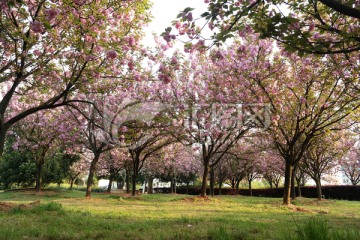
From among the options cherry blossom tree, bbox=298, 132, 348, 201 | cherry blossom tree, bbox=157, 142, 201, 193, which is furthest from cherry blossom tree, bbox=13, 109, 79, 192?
cherry blossom tree, bbox=298, 132, 348, 201

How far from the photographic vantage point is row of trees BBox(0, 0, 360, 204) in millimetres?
8891

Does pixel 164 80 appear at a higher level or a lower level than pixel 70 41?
lower

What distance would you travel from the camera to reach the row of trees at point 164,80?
8.89 m

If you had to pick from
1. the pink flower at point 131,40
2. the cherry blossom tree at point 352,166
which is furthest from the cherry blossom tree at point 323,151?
the pink flower at point 131,40

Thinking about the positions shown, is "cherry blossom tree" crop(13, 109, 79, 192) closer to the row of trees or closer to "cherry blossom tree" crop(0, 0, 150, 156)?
the row of trees

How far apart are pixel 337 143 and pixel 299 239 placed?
2664 cm

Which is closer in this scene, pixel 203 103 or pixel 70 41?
pixel 70 41

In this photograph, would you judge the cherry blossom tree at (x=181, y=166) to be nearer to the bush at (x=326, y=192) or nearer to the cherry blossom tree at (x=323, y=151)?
the bush at (x=326, y=192)

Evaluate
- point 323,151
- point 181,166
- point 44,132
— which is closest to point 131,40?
point 44,132

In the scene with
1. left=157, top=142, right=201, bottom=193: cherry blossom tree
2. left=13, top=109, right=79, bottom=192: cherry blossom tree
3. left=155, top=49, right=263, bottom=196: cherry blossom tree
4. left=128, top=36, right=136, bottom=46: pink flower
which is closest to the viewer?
left=128, top=36, right=136, bottom=46: pink flower

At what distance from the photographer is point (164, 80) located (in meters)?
9.95

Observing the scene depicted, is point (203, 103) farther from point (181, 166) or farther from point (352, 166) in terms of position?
point (352, 166)

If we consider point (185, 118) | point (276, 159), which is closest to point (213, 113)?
point (185, 118)

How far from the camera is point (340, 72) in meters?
12.2
